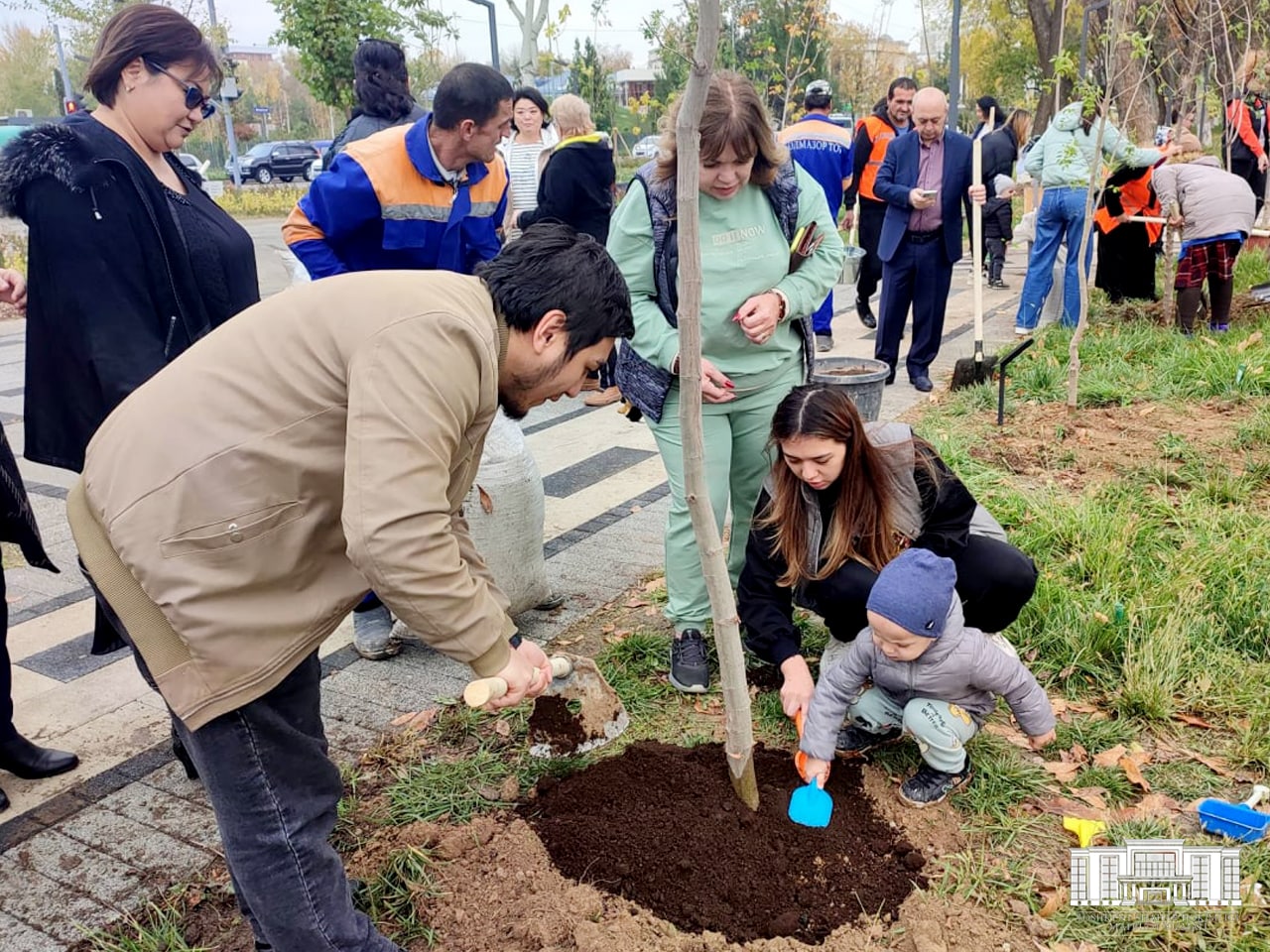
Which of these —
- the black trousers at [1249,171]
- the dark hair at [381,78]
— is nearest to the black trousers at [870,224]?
the black trousers at [1249,171]

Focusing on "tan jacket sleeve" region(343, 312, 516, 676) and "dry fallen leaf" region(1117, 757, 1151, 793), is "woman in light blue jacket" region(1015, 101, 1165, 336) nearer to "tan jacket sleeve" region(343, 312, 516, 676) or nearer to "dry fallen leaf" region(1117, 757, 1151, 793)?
"dry fallen leaf" region(1117, 757, 1151, 793)

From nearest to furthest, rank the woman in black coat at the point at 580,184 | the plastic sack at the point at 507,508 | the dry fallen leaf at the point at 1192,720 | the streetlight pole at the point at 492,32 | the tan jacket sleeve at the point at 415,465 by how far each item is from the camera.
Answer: the tan jacket sleeve at the point at 415,465 → the dry fallen leaf at the point at 1192,720 → the plastic sack at the point at 507,508 → the woman in black coat at the point at 580,184 → the streetlight pole at the point at 492,32

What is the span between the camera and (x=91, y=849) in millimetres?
2465

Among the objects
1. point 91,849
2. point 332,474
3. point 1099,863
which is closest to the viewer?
point 332,474

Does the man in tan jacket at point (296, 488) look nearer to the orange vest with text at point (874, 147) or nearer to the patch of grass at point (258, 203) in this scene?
the orange vest with text at point (874, 147)

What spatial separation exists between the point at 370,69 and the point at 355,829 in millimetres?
2898

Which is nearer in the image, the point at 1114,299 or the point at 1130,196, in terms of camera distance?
the point at 1130,196

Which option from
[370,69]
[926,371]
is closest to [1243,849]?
[370,69]

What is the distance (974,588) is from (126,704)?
2.63 meters

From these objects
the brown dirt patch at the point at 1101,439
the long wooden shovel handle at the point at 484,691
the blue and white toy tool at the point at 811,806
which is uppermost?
the long wooden shovel handle at the point at 484,691

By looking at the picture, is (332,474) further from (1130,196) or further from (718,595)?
(1130,196)

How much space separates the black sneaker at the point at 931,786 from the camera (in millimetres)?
2547

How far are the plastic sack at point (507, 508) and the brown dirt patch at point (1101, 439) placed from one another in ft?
8.60

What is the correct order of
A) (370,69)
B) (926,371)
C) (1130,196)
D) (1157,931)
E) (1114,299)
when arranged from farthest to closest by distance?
(1114,299) < (1130,196) < (926,371) < (370,69) < (1157,931)
